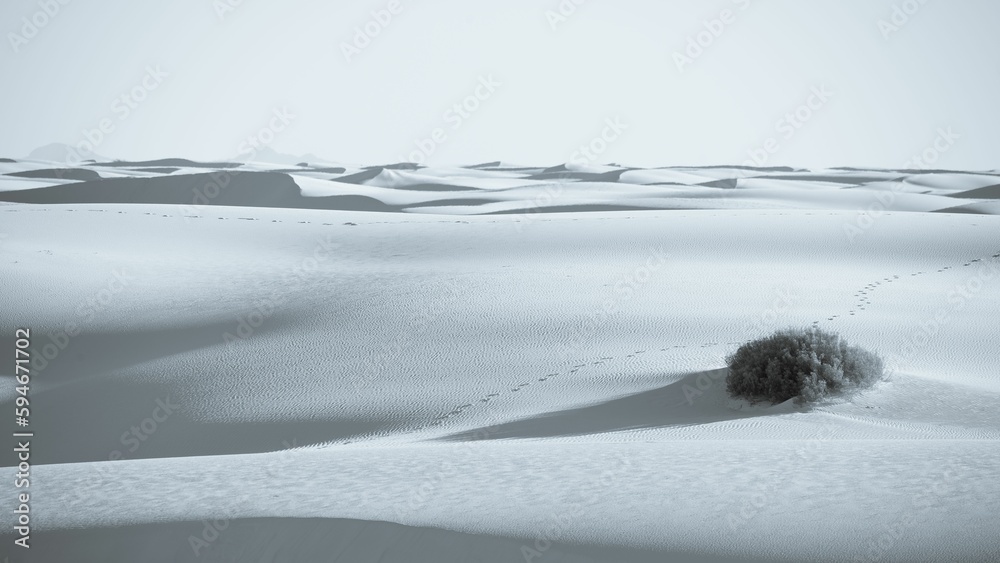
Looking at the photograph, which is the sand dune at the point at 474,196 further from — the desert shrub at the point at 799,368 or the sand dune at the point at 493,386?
the desert shrub at the point at 799,368

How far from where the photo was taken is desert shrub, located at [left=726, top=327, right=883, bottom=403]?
27.6 feet

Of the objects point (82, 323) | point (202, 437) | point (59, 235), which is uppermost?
point (59, 235)

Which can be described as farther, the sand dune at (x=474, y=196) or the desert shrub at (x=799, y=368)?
the sand dune at (x=474, y=196)

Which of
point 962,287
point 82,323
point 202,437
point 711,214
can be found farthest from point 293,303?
point 711,214

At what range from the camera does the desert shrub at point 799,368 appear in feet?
27.6

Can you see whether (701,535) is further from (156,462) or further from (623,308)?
(623,308)

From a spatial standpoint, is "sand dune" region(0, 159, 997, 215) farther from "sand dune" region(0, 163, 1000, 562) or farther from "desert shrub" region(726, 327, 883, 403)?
"desert shrub" region(726, 327, 883, 403)

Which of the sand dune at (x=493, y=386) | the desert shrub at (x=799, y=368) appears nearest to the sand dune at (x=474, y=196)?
the sand dune at (x=493, y=386)

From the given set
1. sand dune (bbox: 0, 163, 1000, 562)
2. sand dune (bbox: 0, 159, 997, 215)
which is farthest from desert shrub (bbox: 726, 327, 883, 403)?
sand dune (bbox: 0, 159, 997, 215)

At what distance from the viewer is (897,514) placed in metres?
4.61

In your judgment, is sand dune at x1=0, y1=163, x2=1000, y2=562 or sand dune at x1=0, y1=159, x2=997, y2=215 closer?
sand dune at x1=0, y1=163, x2=1000, y2=562

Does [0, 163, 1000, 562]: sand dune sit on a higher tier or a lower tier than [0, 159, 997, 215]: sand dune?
lower

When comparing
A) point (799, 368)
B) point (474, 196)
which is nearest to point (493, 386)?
point (799, 368)

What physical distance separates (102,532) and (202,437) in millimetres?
4505
